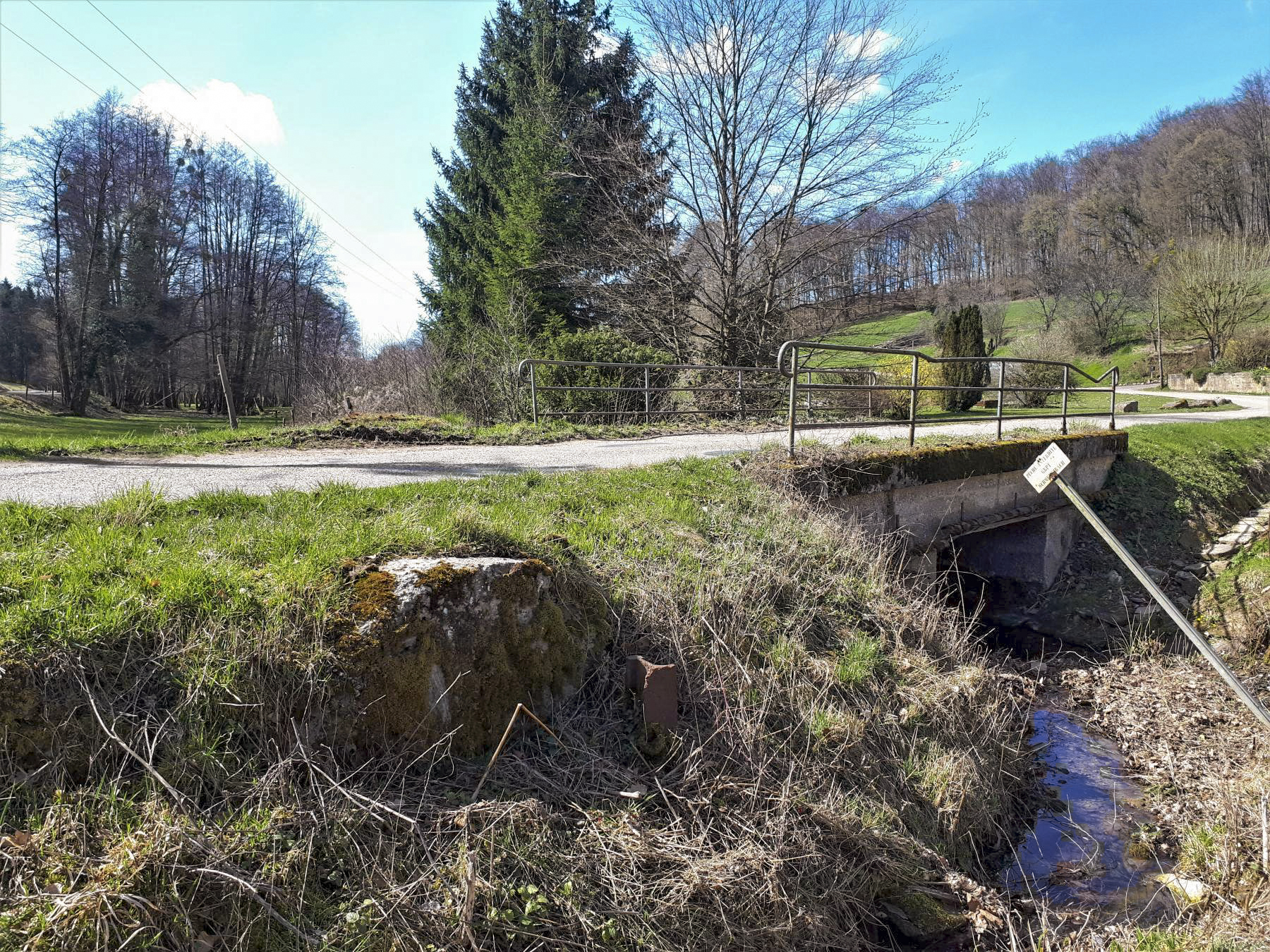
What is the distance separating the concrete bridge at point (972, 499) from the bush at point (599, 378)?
234 inches

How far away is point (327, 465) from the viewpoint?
25.4ft

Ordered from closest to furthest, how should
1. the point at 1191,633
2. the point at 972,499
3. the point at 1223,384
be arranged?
1. the point at 1191,633
2. the point at 972,499
3. the point at 1223,384

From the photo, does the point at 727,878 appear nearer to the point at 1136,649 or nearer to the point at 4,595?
the point at 4,595

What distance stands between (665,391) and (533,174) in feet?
31.5

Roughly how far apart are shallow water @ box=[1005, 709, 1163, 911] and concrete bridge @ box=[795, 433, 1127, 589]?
226cm

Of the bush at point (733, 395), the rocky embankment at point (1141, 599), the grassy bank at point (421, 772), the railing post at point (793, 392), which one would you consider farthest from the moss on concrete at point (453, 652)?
the bush at point (733, 395)

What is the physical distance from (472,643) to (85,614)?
4.81 feet

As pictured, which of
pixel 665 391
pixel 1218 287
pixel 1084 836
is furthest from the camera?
pixel 1218 287

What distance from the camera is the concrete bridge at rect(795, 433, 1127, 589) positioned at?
24.5 feet

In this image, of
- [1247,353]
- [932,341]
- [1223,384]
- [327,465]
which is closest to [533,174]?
[327,465]

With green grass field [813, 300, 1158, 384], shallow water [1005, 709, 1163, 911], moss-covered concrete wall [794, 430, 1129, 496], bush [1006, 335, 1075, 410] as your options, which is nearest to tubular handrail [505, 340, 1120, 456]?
moss-covered concrete wall [794, 430, 1129, 496]

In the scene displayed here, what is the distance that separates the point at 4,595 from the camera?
294 cm

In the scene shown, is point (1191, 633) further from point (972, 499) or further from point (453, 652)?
point (972, 499)

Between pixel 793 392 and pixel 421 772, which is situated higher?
pixel 793 392
